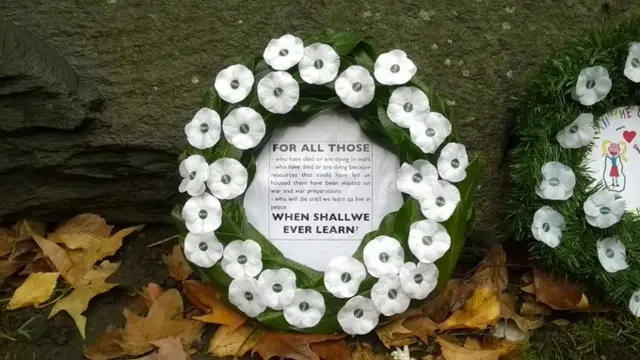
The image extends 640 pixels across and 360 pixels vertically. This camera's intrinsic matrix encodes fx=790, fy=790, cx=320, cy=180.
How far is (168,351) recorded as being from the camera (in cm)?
191

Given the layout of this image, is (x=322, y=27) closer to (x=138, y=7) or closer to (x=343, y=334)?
(x=138, y=7)

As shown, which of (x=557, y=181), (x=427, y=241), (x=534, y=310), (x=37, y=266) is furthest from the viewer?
(x=37, y=266)

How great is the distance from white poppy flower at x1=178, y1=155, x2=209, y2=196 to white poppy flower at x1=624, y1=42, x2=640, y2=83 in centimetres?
107

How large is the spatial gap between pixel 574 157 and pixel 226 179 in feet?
2.86

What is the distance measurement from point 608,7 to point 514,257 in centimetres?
74

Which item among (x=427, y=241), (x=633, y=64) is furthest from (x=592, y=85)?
(x=427, y=241)

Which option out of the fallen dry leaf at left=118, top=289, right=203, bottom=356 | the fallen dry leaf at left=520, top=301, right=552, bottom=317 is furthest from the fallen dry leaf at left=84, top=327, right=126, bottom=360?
the fallen dry leaf at left=520, top=301, right=552, bottom=317

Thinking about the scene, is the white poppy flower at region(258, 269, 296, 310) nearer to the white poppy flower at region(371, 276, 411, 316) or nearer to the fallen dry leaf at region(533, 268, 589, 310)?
the white poppy flower at region(371, 276, 411, 316)

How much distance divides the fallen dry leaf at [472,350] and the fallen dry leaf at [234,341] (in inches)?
17.9

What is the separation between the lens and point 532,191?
→ 2.00m

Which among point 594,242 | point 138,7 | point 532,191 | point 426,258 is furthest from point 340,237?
point 138,7

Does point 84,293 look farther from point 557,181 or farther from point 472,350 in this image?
point 557,181

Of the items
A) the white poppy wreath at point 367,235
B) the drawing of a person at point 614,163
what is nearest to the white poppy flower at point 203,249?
the white poppy wreath at point 367,235

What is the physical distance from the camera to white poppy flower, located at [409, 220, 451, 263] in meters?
1.84
